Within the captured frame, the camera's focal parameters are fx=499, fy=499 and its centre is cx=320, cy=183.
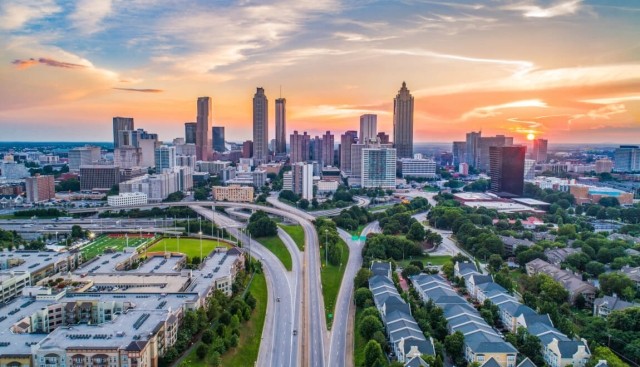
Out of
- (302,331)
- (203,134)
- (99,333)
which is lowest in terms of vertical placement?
(302,331)

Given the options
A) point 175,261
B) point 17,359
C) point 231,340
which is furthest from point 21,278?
point 231,340

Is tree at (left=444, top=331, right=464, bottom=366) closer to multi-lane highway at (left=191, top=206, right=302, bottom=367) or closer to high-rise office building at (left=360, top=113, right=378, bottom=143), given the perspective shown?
multi-lane highway at (left=191, top=206, right=302, bottom=367)

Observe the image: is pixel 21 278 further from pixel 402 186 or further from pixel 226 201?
pixel 402 186

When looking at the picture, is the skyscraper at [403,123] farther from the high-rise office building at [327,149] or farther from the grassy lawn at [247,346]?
the grassy lawn at [247,346]

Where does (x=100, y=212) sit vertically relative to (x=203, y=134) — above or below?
below

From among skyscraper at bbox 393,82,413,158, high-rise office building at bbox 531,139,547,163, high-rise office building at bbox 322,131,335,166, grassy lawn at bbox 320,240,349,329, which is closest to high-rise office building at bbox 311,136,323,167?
high-rise office building at bbox 322,131,335,166

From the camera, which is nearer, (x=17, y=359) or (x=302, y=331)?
(x=17, y=359)
